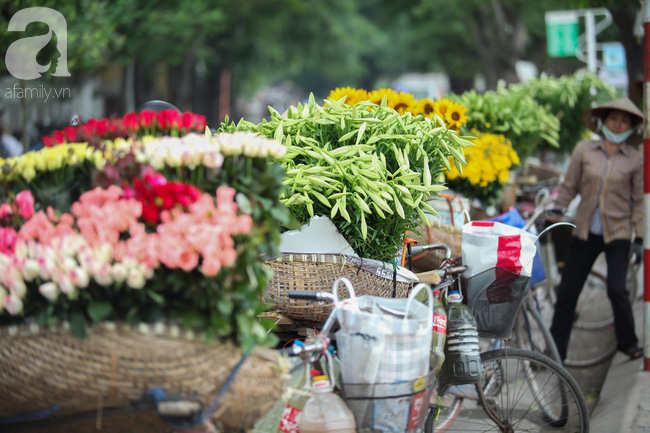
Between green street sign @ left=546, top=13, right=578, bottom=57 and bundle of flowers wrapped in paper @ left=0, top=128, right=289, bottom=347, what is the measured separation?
1625 centimetres

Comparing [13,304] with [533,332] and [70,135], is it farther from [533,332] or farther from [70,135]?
[533,332]

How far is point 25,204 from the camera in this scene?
2053 millimetres

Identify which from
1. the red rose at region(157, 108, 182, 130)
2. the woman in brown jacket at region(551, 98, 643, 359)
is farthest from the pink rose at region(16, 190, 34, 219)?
the woman in brown jacket at region(551, 98, 643, 359)

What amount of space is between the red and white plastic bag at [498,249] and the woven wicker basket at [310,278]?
2.11 feet

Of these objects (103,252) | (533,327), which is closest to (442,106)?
(533,327)

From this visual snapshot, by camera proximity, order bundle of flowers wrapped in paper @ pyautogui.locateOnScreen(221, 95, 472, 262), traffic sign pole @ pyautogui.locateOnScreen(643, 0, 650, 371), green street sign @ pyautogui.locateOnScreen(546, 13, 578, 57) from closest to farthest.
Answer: bundle of flowers wrapped in paper @ pyautogui.locateOnScreen(221, 95, 472, 262), traffic sign pole @ pyautogui.locateOnScreen(643, 0, 650, 371), green street sign @ pyautogui.locateOnScreen(546, 13, 578, 57)

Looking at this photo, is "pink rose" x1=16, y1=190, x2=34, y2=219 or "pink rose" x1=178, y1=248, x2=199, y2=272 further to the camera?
"pink rose" x1=16, y1=190, x2=34, y2=219

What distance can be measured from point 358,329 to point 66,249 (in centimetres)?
96

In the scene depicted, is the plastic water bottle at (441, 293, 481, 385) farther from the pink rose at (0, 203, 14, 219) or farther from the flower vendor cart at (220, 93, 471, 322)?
the pink rose at (0, 203, 14, 219)

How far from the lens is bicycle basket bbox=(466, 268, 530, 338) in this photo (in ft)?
11.2

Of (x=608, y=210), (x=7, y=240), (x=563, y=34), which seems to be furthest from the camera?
(x=563, y=34)

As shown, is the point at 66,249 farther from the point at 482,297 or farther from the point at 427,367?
the point at 482,297

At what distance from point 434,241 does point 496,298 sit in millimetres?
755
